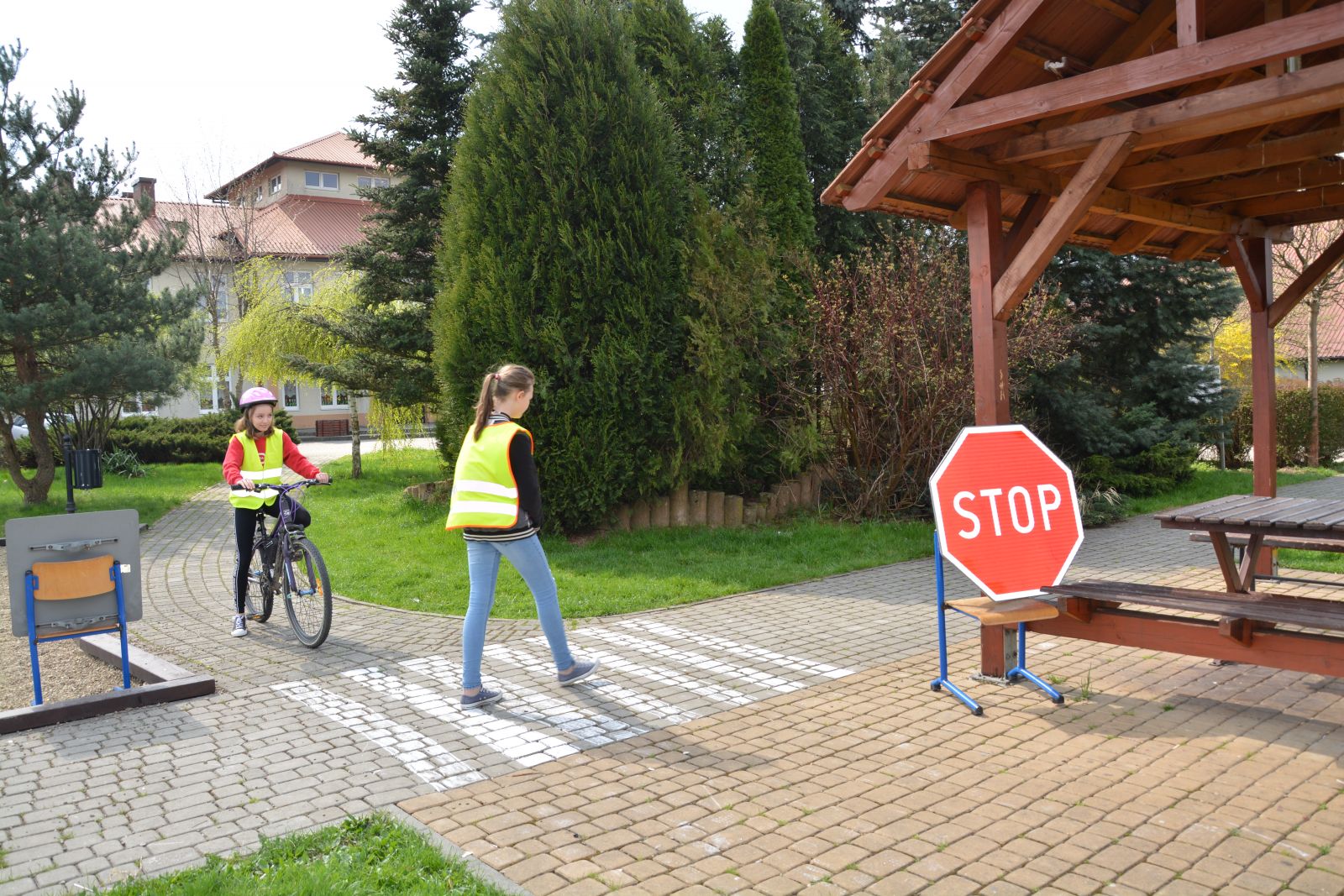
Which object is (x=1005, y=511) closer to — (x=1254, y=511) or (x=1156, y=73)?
(x=1254, y=511)

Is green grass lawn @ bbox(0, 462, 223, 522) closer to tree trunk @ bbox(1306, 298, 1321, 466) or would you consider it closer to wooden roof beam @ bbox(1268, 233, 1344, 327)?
wooden roof beam @ bbox(1268, 233, 1344, 327)

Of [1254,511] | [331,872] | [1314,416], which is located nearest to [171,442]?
[331,872]

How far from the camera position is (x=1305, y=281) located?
28.7 feet

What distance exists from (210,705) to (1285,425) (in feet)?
73.8

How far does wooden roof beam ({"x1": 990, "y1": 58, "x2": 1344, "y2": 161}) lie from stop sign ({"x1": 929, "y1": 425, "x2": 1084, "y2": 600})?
172 centimetres

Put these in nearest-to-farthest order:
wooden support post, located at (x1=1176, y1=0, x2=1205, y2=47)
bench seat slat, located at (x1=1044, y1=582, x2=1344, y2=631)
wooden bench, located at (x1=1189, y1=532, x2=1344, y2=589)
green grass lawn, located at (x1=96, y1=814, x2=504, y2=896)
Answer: green grass lawn, located at (x1=96, y1=814, x2=504, y2=896), bench seat slat, located at (x1=1044, y1=582, x2=1344, y2=631), wooden support post, located at (x1=1176, y1=0, x2=1205, y2=47), wooden bench, located at (x1=1189, y1=532, x2=1344, y2=589)

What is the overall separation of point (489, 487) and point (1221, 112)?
4320 millimetres

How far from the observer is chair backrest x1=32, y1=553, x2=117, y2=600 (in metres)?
5.88

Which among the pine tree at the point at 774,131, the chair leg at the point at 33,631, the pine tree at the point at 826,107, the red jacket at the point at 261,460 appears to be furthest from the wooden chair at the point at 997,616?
the pine tree at the point at 826,107

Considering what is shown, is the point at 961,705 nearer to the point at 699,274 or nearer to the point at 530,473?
the point at 530,473

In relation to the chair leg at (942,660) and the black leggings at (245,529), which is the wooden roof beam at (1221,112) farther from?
the black leggings at (245,529)

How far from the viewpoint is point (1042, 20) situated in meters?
6.08

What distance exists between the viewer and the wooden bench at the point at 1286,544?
21.1ft

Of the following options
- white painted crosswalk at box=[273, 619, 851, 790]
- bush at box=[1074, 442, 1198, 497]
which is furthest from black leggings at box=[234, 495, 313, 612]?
bush at box=[1074, 442, 1198, 497]
